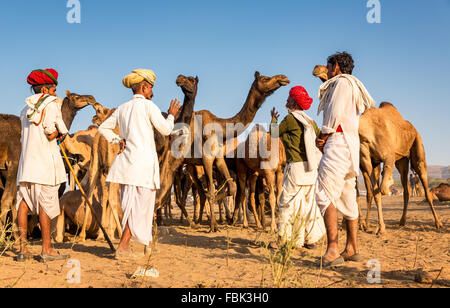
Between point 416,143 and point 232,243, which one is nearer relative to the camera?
point 232,243

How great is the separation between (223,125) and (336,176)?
204 inches

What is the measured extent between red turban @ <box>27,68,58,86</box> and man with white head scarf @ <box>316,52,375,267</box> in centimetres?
357

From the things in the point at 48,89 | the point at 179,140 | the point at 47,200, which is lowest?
the point at 47,200

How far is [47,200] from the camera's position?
5.39 meters

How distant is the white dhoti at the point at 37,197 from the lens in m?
5.37

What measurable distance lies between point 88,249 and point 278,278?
3949 millimetres

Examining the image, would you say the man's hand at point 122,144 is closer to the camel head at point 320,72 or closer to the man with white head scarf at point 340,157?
the man with white head scarf at point 340,157

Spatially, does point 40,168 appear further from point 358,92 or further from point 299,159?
point 358,92
